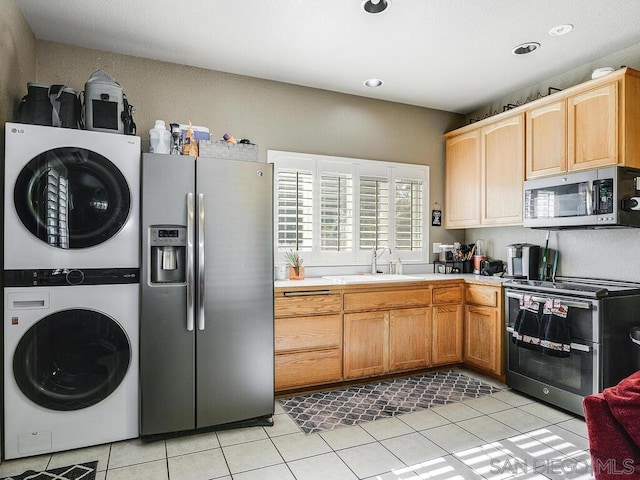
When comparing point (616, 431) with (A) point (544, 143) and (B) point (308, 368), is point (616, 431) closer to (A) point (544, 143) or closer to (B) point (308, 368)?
(B) point (308, 368)

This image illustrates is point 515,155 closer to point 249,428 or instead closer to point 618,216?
point 618,216

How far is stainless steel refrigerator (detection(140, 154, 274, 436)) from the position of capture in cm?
247

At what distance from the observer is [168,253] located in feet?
8.24

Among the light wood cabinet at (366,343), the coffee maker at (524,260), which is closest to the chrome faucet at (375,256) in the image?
the light wood cabinet at (366,343)

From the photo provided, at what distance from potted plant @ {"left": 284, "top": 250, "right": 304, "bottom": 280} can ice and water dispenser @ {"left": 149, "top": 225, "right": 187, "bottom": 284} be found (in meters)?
1.24

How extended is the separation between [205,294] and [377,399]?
162 cm

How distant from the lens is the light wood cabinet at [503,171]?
3633mm

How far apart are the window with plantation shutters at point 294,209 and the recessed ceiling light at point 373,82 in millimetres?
989

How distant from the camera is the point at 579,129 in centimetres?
311

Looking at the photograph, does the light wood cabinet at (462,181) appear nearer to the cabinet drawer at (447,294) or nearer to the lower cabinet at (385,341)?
the cabinet drawer at (447,294)

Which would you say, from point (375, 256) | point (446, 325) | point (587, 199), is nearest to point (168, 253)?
point (375, 256)

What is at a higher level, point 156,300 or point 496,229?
point 496,229

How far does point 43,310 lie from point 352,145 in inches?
116

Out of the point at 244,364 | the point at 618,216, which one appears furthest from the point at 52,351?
the point at 618,216
